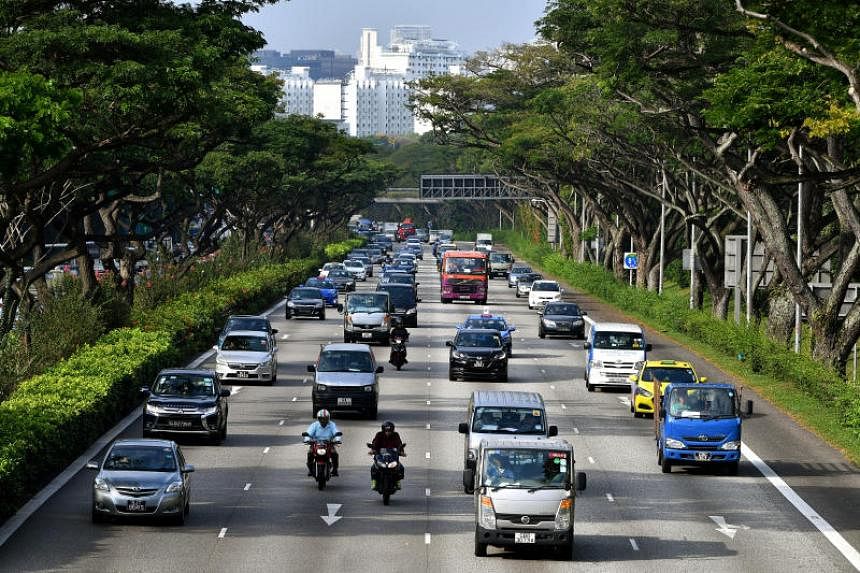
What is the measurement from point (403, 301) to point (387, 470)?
130 feet

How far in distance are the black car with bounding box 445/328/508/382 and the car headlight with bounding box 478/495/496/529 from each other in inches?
989

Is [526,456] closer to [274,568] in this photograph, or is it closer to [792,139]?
[274,568]

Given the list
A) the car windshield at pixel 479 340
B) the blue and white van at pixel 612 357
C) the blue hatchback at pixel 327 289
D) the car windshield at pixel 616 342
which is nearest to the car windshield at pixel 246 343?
the car windshield at pixel 479 340

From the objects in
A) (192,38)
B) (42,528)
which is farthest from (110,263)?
(42,528)

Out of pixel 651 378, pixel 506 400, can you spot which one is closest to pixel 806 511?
pixel 506 400

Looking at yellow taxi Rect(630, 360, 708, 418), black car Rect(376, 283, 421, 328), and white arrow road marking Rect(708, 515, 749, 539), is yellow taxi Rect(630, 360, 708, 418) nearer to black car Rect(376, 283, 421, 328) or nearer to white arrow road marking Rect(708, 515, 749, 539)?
white arrow road marking Rect(708, 515, 749, 539)

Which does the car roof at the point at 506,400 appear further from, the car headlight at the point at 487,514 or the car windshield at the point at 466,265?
the car windshield at the point at 466,265

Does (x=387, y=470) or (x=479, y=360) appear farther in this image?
(x=479, y=360)

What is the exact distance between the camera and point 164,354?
45.9 meters

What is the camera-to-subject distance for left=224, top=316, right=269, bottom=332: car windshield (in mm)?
53625

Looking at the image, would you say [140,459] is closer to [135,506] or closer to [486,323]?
[135,506]

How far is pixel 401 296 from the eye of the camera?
6900 centimetres

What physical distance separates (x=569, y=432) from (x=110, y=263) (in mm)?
27220

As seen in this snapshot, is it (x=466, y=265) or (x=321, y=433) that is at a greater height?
(x=466, y=265)
